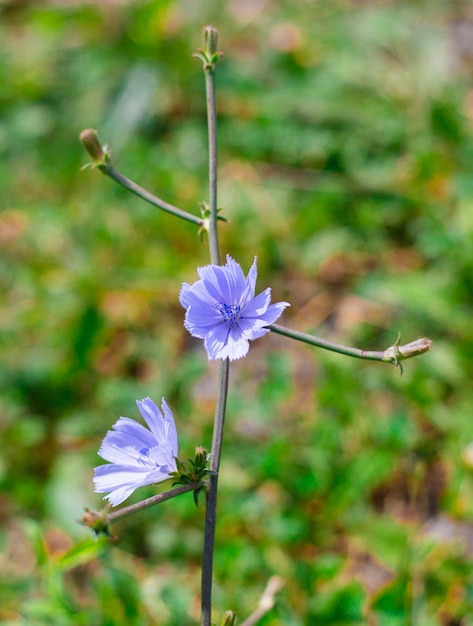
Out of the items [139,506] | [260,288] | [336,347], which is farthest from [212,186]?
[260,288]

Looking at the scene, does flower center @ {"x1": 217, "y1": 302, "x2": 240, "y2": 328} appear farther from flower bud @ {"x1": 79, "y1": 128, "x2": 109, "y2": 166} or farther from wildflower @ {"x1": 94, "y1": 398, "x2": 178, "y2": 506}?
flower bud @ {"x1": 79, "y1": 128, "x2": 109, "y2": 166}

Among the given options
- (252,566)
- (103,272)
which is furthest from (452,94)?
(252,566)

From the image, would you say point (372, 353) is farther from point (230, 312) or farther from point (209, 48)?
point (209, 48)

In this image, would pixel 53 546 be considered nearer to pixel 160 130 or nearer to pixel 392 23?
pixel 160 130

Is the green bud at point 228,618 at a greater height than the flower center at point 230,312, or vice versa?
the flower center at point 230,312

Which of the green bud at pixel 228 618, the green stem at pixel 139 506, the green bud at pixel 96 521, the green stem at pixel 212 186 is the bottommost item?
the green bud at pixel 228 618

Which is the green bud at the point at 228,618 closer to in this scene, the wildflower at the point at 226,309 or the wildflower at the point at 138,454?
the wildflower at the point at 138,454

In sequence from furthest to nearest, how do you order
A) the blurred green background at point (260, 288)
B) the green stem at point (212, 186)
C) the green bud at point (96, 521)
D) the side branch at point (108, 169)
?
1. the blurred green background at point (260, 288)
2. the side branch at point (108, 169)
3. the green stem at point (212, 186)
4. the green bud at point (96, 521)

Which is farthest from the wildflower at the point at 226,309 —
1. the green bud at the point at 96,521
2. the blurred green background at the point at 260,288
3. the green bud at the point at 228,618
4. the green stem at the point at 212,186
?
the blurred green background at the point at 260,288
